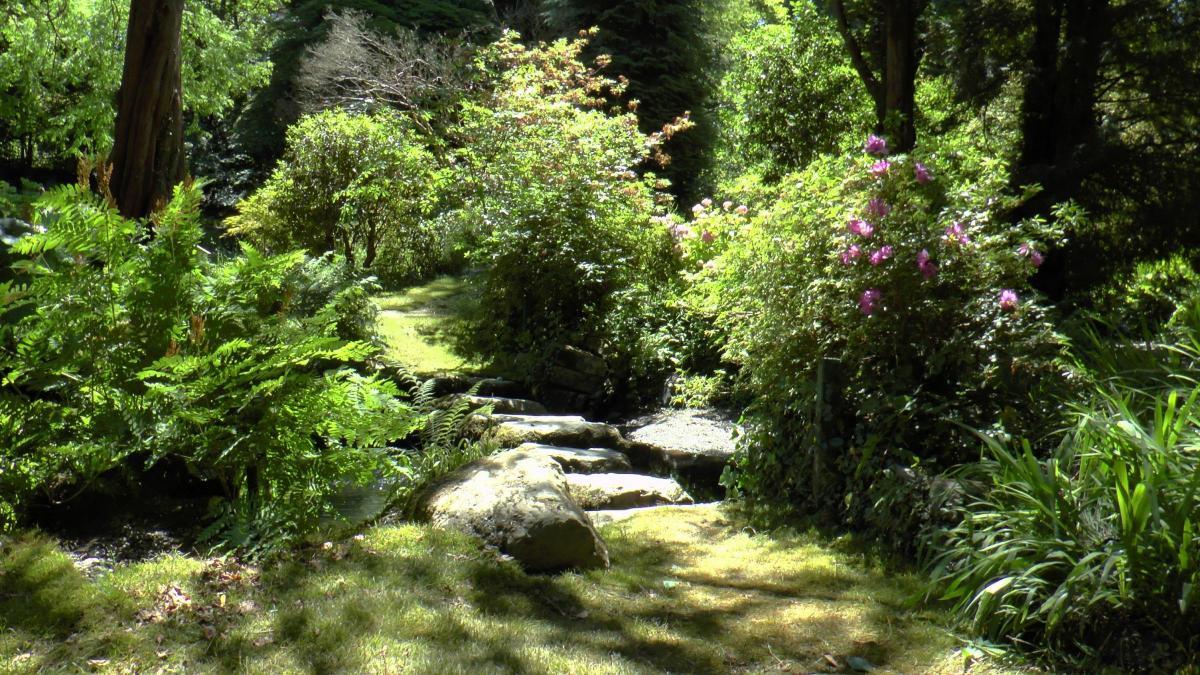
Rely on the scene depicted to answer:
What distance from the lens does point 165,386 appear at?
4410 mm

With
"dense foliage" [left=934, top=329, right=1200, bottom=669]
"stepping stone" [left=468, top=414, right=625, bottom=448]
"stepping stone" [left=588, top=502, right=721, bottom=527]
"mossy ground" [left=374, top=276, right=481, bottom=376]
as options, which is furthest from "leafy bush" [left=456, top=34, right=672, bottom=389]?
"dense foliage" [left=934, top=329, right=1200, bottom=669]

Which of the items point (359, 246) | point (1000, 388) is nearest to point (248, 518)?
point (1000, 388)

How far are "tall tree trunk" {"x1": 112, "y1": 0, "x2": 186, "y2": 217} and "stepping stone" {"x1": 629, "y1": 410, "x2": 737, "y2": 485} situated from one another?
4.32m

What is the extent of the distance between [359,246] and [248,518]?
479 inches

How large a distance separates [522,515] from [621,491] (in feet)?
6.69

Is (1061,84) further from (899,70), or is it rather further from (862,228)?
(862,228)

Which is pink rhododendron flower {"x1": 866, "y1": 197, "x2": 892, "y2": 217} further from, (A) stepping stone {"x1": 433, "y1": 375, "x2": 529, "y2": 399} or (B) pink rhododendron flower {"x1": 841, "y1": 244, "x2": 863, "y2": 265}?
(A) stepping stone {"x1": 433, "y1": 375, "x2": 529, "y2": 399}

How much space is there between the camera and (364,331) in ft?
34.3

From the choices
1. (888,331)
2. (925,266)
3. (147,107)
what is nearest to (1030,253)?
(925,266)

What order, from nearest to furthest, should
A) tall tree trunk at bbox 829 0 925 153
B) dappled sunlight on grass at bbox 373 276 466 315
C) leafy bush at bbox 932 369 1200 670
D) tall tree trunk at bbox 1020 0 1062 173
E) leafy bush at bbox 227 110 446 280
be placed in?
1. leafy bush at bbox 932 369 1200 670
2. tall tree trunk at bbox 829 0 925 153
3. tall tree trunk at bbox 1020 0 1062 173
4. dappled sunlight on grass at bbox 373 276 466 315
5. leafy bush at bbox 227 110 446 280

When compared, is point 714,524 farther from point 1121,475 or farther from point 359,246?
point 359,246

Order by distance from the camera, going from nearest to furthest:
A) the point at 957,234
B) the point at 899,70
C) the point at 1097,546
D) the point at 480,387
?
the point at 1097,546 → the point at 957,234 → the point at 480,387 → the point at 899,70

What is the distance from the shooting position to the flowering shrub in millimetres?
5441

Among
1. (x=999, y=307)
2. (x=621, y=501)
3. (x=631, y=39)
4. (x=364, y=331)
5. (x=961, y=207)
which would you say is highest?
(x=631, y=39)
